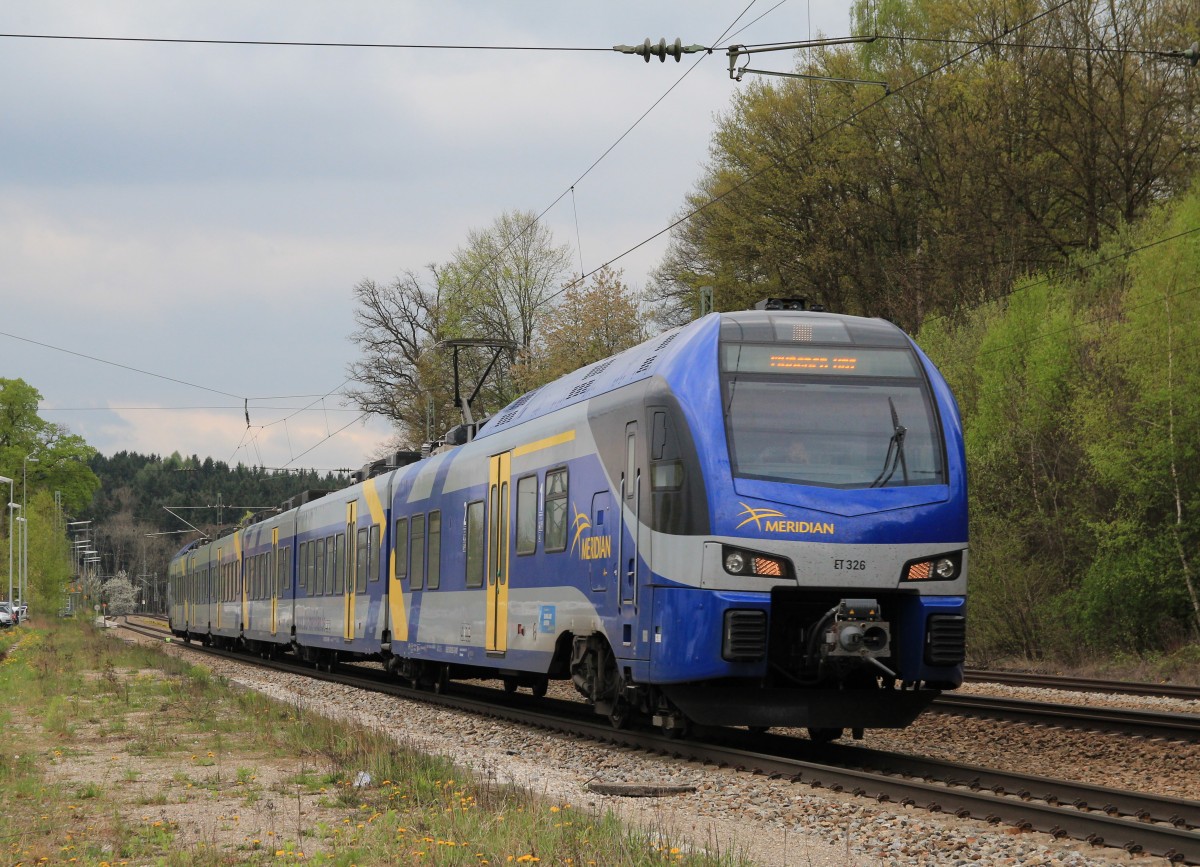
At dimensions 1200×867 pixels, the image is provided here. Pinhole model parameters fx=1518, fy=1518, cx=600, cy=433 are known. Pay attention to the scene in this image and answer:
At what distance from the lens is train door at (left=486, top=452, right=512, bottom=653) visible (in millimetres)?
17062

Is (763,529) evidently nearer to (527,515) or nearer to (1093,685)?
(527,515)

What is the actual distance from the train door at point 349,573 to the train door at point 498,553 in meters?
8.73

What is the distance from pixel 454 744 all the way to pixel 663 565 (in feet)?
12.7

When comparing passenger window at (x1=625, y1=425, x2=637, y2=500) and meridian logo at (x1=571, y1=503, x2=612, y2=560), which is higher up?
passenger window at (x1=625, y1=425, x2=637, y2=500)

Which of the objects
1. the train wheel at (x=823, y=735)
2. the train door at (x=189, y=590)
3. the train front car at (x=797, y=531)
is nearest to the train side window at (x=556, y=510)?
the train front car at (x=797, y=531)

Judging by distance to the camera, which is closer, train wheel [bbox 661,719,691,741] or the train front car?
the train front car

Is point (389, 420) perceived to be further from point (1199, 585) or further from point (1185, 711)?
point (1185, 711)

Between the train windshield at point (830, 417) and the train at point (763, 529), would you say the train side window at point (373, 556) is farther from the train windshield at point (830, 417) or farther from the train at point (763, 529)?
the train windshield at point (830, 417)

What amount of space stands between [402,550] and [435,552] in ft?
7.27

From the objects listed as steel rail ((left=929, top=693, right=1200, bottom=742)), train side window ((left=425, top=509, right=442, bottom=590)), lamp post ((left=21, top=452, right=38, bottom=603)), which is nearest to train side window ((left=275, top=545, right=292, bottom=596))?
train side window ((left=425, top=509, right=442, bottom=590))

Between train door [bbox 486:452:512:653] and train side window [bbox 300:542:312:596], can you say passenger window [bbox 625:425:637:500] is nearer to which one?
train door [bbox 486:452:512:653]

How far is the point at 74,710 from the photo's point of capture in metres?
18.8

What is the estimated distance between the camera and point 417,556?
21391 millimetres

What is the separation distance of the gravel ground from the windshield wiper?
2.61m
